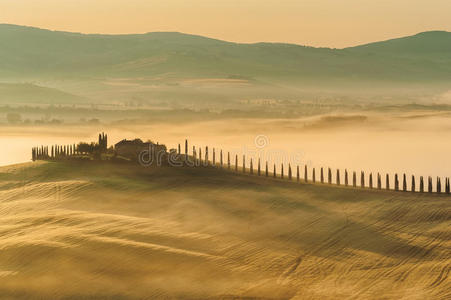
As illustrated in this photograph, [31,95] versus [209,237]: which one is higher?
[31,95]

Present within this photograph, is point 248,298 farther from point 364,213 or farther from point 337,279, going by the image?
point 364,213

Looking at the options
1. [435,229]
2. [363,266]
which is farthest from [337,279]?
[435,229]

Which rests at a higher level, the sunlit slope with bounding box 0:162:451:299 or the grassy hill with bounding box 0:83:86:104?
the grassy hill with bounding box 0:83:86:104

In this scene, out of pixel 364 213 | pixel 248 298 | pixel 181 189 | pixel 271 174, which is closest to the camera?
pixel 248 298

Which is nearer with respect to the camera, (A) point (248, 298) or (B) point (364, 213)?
(A) point (248, 298)

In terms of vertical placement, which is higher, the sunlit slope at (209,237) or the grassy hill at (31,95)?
the grassy hill at (31,95)

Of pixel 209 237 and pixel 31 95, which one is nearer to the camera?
pixel 209 237

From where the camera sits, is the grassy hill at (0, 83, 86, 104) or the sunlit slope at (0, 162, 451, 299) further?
the grassy hill at (0, 83, 86, 104)

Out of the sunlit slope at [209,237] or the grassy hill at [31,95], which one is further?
the grassy hill at [31,95]
